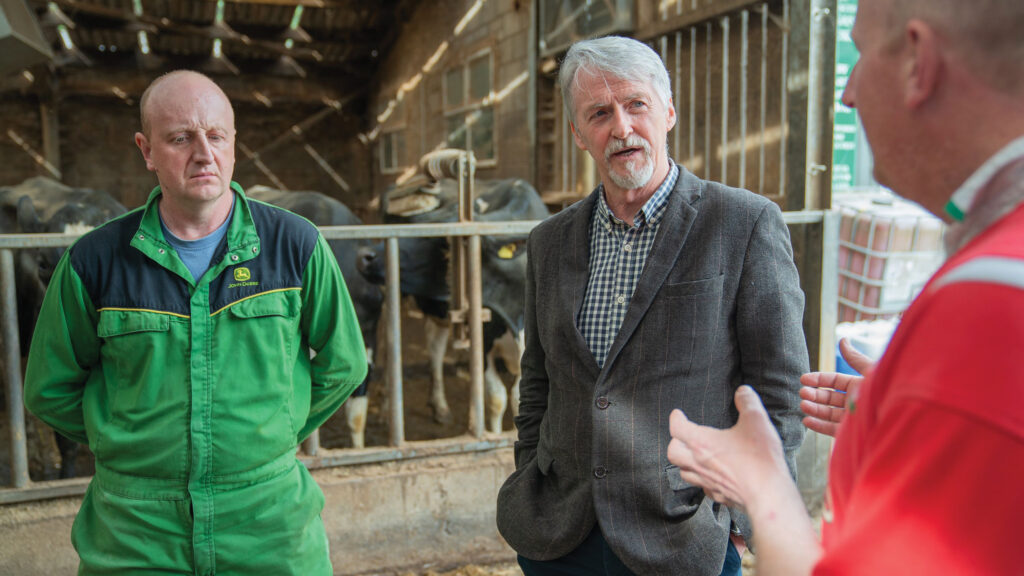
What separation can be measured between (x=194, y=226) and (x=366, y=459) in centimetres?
198

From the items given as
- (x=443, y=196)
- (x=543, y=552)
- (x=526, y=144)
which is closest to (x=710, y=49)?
(x=443, y=196)

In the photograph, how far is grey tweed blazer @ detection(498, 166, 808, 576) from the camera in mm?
1636

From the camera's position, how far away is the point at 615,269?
1761 mm

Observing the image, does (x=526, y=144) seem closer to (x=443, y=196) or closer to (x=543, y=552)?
(x=443, y=196)

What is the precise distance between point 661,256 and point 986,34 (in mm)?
1054

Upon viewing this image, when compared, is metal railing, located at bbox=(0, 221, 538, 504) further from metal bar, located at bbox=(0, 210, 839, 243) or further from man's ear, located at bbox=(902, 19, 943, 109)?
man's ear, located at bbox=(902, 19, 943, 109)

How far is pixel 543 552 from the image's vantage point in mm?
1745

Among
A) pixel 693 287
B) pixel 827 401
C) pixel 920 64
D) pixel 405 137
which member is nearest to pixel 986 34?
pixel 920 64

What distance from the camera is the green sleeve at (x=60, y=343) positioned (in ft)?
6.14

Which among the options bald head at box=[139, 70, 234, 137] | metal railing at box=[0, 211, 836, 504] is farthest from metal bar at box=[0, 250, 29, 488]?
bald head at box=[139, 70, 234, 137]

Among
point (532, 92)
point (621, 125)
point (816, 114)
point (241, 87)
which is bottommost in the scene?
point (621, 125)

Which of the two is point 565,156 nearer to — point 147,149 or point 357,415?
point 357,415

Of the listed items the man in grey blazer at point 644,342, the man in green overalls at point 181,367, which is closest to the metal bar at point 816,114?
the man in grey blazer at point 644,342

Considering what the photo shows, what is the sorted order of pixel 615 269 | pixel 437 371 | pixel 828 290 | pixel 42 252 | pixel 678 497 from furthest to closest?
pixel 437 371
pixel 42 252
pixel 828 290
pixel 615 269
pixel 678 497
